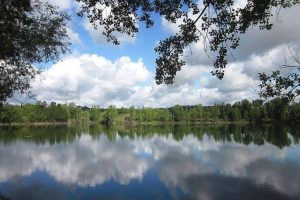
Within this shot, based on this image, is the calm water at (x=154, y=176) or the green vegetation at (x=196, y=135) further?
the green vegetation at (x=196, y=135)

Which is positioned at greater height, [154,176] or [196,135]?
[196,135]

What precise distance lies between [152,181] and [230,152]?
73.4 feet

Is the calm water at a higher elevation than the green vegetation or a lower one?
lower

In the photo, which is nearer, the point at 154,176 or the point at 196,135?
the point at 154,176

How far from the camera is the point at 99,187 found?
89.2 ft

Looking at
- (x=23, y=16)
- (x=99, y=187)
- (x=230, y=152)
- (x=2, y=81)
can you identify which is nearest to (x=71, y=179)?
(x=99, y=187)

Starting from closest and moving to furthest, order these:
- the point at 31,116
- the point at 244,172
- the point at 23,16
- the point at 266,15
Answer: the point at 266,15 < the point at 23,16 < the point at 244,172 < the point at 31,116

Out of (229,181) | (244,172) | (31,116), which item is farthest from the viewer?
(31,116)

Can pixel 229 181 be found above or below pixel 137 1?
below

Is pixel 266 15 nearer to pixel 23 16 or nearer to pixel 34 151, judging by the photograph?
pixel 23 16

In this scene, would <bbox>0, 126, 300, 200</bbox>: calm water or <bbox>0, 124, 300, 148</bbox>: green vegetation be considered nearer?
<bbox>0, 126, 300, 200</bbox>: calm water

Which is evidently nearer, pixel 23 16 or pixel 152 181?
pixel 23 16

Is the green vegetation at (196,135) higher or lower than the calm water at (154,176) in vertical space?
higher

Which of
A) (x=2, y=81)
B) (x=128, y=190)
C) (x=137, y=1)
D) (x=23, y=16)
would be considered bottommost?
(x=128, y=190)
